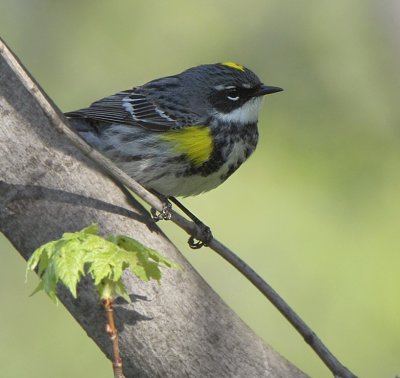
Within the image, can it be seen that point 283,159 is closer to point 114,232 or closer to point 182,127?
point 182,127

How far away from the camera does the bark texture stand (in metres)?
3.45

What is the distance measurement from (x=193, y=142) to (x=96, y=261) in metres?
2.78

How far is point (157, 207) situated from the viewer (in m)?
3.61

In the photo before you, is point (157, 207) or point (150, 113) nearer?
point (157, 207)

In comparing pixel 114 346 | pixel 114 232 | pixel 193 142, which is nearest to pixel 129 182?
pixel 114 232

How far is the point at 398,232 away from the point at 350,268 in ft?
1.80

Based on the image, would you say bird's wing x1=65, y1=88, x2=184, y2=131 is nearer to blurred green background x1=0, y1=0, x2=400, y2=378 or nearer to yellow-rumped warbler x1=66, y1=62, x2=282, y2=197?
yellow-rumped warbler x1=66, y1=62, x2=282, y2=197

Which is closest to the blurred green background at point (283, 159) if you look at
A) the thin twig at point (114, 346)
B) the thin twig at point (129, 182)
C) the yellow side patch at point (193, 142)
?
the yellow side patch at point (193, 142)

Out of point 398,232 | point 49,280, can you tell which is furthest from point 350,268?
point 49,280

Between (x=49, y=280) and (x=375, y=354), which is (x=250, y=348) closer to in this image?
(x=49, y=280)

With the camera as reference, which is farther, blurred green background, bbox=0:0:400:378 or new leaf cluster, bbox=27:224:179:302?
blurred green background, bbox=0:0:400:378

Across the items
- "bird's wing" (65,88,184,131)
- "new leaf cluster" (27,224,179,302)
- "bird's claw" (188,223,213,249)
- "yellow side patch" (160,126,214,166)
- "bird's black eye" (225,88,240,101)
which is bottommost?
"new leaf cluster" (27,224,179,302)

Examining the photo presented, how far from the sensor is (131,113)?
5.73 meters

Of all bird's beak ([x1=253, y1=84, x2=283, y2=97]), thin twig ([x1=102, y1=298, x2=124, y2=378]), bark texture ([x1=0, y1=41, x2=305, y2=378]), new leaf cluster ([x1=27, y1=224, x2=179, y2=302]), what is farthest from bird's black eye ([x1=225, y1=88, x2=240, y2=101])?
thin twig ([x1=102, y1=298, x2=124, y2=378])
